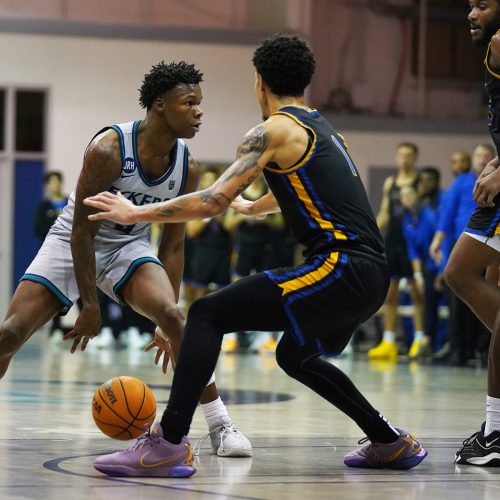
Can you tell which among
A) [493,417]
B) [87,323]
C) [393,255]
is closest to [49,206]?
[393,255]

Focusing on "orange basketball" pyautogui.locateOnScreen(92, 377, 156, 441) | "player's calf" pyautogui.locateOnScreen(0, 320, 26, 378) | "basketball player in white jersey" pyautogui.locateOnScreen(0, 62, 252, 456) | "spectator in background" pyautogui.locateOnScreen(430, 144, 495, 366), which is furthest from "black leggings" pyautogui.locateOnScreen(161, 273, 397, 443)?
"spectator in background" pyautogui.locateOnScreen(430, 144, 495, 366)

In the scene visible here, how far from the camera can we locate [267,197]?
5.97m

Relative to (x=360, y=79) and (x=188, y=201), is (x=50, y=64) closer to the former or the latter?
(x=360, y=79)

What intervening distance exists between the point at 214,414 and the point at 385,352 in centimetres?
805

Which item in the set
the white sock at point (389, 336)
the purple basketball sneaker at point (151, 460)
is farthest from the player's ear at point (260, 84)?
the white sock at point (389, 336)

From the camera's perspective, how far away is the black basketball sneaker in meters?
5.72

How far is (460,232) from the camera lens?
41.1ft

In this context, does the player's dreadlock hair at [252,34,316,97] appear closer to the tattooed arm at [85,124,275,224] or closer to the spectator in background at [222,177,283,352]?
the tattooed arm at [85,124,275,224]

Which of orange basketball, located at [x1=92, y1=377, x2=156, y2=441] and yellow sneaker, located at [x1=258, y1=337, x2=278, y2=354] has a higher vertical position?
orange basketball, located at [x1=92, y1=377, x2=156, y2=441]

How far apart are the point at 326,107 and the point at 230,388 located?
9.97m

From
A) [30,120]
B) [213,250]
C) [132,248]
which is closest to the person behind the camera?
[132,248]

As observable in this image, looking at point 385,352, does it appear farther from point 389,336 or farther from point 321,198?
point 321,198

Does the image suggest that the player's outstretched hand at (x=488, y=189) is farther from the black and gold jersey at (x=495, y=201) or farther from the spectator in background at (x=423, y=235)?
the spectator in background at (x=423, y=235)

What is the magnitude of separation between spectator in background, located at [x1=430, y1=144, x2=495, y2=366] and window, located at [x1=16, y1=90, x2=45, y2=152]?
8157 mm
